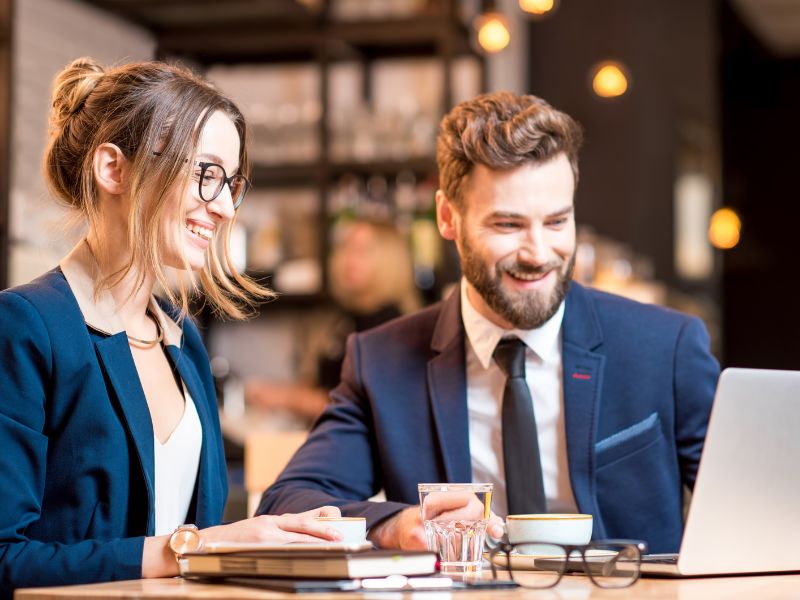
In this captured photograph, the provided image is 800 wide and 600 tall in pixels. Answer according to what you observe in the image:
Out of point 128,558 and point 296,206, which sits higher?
point 296,206

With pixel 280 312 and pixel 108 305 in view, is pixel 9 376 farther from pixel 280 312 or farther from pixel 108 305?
pixel 280 312

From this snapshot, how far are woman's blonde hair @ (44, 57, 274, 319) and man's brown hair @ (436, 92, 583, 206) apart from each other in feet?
1.60

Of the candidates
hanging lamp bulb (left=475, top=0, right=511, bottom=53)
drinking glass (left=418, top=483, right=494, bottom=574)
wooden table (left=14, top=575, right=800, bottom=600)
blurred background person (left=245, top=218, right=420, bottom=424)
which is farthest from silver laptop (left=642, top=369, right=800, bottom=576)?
blurred background person (left=245, top=218, right=420, bottom=424)

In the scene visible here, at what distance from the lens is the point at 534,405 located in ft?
7.18

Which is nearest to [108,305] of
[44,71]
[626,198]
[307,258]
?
[44,71]

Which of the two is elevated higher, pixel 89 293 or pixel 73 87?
pixel 73 87

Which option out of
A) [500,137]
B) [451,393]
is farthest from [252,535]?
[500,137]

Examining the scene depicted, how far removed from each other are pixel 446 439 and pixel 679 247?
5.49m

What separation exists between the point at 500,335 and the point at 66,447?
2.90 feet

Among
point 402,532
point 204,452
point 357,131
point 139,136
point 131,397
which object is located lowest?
point 402,532

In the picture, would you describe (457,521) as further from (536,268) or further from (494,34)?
(494,34)

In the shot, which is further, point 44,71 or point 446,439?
point 44,71

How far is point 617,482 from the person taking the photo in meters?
2.12

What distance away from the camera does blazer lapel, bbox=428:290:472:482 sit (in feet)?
7.03
